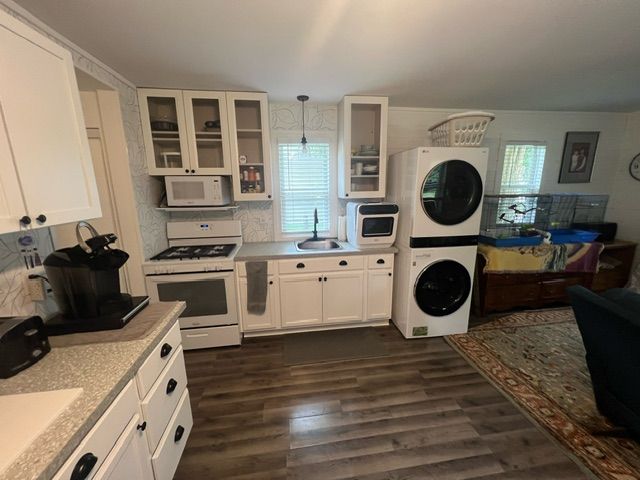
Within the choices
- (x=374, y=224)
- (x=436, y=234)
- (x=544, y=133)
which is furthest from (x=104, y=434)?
(x=544, y=133)

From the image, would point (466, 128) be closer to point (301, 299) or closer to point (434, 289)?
point (434, 289)

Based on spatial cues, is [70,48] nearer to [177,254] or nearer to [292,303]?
[177,254]

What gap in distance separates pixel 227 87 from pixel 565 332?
4.16 meters

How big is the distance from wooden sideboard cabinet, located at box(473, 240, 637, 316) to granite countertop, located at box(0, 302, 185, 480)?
10.4 ft

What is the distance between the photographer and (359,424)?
1.72 meters

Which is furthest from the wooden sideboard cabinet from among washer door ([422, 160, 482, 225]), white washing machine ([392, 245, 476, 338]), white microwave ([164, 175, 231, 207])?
white microwave ([164, 175, 231, 207])

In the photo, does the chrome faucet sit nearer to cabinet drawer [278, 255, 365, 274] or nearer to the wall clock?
cabinet drawer [278, 255, 365, 274]

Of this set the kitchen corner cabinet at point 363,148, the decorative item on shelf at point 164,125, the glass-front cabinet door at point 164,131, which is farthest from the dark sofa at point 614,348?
the decorative item on shelf at point 164,125

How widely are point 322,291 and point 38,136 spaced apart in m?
2.17

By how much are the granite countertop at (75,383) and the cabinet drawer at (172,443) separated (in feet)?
1.60

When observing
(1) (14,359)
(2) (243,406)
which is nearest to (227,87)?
(1) (14,359)

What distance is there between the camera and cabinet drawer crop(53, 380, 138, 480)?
705mm

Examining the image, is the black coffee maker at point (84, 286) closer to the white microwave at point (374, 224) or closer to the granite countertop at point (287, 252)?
the granite countertop at point (287, 252)

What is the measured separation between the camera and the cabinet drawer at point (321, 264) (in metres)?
2.50
